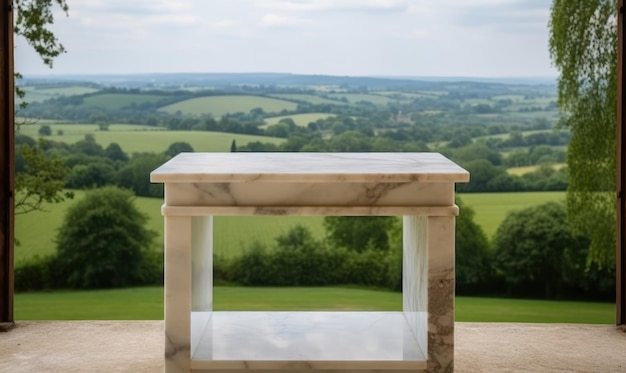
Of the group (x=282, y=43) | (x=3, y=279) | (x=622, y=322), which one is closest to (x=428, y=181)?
(x=622, y=322)

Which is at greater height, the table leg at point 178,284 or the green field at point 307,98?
the green field at point 307,98

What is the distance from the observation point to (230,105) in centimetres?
→ 727

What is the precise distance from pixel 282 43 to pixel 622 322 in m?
3.19

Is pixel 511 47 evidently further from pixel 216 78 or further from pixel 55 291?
pixel 55 291

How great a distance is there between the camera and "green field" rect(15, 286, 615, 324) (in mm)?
6922

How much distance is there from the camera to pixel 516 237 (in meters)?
7.32

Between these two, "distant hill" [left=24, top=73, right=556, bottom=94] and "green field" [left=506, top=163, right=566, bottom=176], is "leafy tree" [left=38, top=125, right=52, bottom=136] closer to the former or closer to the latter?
"distant hill" [left=24, top=73, right=556, bottom=94]

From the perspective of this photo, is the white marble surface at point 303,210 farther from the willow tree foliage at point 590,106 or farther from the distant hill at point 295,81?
the distant hill at point 295,81

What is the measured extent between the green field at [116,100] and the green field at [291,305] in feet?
4.72

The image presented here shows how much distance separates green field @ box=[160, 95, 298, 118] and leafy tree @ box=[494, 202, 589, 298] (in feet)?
6.24

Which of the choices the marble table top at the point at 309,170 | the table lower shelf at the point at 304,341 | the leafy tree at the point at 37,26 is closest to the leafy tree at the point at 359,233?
the leafy tree at the point at 37,26

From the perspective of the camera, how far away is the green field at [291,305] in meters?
6.92

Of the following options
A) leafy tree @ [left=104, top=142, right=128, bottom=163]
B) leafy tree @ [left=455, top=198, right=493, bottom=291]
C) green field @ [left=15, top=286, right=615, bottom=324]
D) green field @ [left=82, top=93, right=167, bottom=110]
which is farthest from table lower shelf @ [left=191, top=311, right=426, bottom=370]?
green field @ [left=82, top=93, right=167, bottom=110]

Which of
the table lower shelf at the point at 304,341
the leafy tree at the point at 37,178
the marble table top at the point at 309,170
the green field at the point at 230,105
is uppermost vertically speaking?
the green field at the point at 230,105
